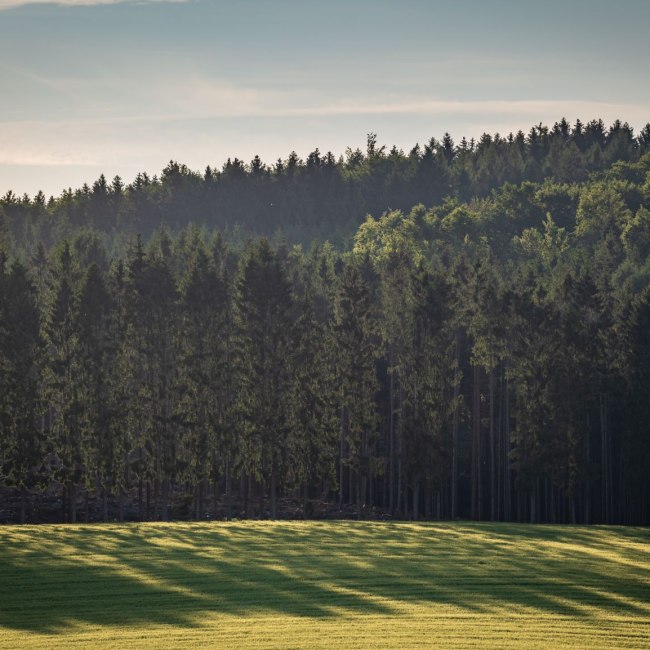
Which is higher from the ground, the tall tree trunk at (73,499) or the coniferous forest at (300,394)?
the coniferous forest at (300,394)

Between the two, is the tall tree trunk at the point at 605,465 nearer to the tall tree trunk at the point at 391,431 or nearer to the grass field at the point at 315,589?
the tall tree trunk at the point at 391,431

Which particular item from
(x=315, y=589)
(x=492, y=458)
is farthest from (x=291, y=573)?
(x=492, y=458)

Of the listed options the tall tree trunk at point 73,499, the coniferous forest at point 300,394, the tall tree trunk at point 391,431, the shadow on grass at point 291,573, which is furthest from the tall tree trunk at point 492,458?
the tall tree trunk at point 73,499

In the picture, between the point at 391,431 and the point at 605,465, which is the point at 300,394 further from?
the point at 605,465

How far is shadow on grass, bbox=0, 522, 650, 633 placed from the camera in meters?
35.3

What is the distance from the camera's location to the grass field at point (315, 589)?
31.7 m

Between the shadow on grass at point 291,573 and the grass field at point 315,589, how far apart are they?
83 mm

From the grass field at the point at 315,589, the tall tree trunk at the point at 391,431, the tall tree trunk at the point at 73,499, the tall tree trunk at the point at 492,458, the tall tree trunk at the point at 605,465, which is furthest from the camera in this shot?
the tall tree trunk at the point at 605,465

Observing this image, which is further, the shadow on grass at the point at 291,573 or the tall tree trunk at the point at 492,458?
the tall tree trunk at the point at 492,458

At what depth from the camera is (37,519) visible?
65.1m

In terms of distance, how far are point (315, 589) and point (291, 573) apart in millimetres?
2830

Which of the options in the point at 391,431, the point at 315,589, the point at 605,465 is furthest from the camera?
the point at 605,465

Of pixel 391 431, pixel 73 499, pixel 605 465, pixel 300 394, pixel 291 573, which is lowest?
pixel 291 573

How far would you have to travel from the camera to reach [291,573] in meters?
40.7
